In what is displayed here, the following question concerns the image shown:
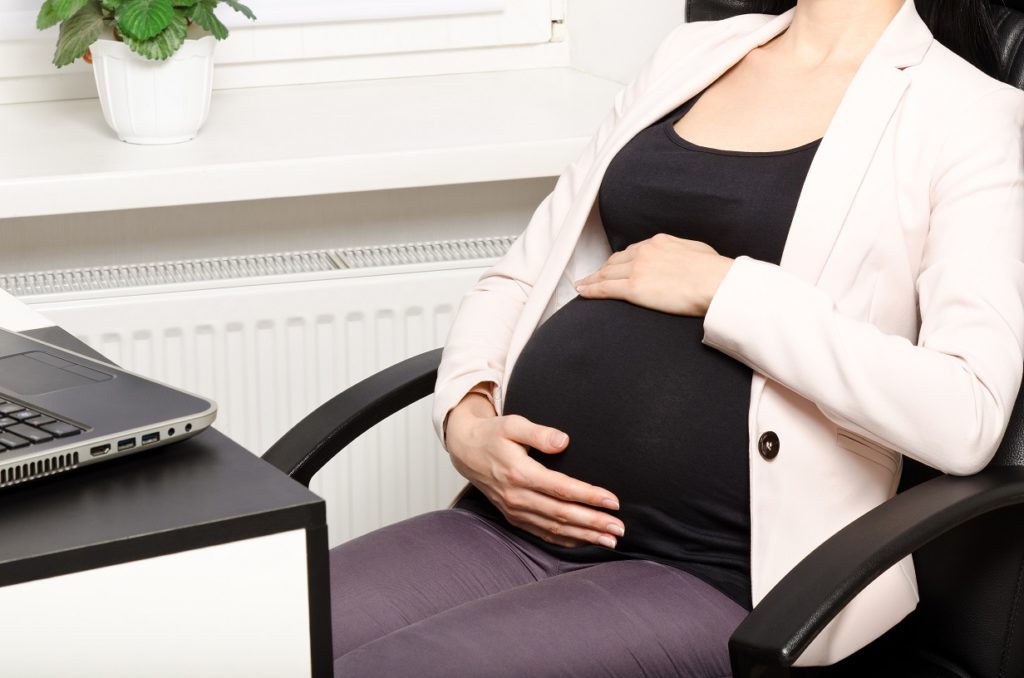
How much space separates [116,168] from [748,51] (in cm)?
84

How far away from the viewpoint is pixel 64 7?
5.44ft

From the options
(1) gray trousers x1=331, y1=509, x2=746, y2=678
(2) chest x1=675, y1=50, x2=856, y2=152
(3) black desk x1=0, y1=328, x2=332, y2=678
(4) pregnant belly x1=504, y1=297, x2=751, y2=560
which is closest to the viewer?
(3) black desk x1=0, y1=328, x2=332, y2=678

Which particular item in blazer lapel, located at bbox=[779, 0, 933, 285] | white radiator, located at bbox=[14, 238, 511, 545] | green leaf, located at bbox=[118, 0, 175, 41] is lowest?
white radiator, located at bbox=[14, 238, 511, 545]

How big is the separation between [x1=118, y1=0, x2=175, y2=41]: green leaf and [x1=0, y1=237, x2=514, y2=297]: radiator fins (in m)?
0.36

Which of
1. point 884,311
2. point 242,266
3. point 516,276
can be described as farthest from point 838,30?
point 242,266

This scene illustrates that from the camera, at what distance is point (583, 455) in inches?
48.9

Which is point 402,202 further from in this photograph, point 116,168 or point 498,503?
point 498,503

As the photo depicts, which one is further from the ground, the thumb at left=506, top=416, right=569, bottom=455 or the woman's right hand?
the thumb at left=506, top=416, right=569, bottom=455

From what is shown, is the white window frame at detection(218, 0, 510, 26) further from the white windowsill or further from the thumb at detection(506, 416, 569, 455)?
the thumb at detection(506, 416, 569, 455)

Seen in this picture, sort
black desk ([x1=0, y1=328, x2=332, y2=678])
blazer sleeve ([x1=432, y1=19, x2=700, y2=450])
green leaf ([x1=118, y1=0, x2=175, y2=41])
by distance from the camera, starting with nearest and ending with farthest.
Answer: black desk ([x1=0, y1=328, x2=332, y2=678])
blazer sleeve ([x1=432, y1=19, x2=700, y2=450])
green leaf ([x1=118, y1=0, x2=175, y2=41])

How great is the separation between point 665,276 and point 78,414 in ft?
1.99

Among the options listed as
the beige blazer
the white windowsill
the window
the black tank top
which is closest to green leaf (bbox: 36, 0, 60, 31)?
the white windowsill

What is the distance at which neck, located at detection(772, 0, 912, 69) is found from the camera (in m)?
1.36

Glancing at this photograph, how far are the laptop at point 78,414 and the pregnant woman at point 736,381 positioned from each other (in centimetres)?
31
